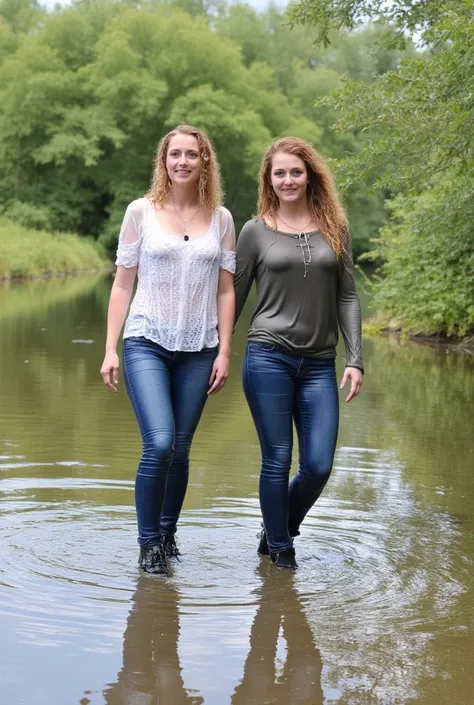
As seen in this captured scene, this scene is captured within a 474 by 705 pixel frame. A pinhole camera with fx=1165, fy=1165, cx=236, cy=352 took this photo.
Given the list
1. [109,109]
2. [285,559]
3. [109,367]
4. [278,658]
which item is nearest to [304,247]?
[109,367]

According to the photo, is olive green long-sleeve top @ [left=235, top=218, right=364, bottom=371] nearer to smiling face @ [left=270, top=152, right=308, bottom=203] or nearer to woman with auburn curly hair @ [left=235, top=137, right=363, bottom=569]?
woman with auburn curly hair @ [left=235, top=137, right=363, bottom=569]

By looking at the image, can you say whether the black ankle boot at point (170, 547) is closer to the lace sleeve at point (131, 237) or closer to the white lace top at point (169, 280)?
the white lace top at point (169, 280)

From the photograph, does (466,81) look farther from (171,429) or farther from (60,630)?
(60,630)

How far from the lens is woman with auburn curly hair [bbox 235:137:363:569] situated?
5.21 meters

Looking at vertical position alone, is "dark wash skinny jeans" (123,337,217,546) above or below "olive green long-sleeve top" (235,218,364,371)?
below

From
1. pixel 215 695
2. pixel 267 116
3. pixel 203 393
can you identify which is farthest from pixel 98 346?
pixel 267 116

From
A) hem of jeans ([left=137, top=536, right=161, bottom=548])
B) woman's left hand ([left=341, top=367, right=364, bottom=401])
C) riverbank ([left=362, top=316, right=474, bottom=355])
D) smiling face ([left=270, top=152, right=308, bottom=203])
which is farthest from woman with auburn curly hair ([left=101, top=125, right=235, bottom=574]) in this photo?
riverbank ([left=362, top=316, right=474, bottom=355])

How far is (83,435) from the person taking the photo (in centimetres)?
905

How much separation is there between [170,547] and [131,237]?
56.9 inches

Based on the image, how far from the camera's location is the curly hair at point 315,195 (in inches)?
209

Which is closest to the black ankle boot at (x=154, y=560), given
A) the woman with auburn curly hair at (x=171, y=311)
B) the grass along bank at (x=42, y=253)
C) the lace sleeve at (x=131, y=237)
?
the woman with auburn curly hair at (x=171, y=311)

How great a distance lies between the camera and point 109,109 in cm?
5378

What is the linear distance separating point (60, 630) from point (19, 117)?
51.0 m

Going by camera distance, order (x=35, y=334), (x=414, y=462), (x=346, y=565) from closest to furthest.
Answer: (x=346, y=565), (x=414, y=462), (x=35, y=334)
